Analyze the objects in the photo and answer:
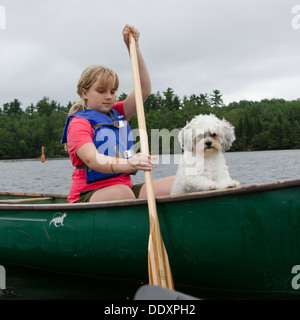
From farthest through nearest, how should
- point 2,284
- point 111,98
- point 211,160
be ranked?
point 2,284 → point 111,98 → point 211,160

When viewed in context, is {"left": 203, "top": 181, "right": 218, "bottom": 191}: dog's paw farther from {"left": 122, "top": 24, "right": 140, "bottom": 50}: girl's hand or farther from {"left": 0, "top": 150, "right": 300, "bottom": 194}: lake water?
{"left": 122, "top": 24, "right": 140, "bottom": 50}: girl's hand

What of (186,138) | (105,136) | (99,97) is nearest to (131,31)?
(99,97)

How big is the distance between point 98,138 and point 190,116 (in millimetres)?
55392

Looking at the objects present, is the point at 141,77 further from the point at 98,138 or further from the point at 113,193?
the point at 113,193

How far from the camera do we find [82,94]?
3.57m

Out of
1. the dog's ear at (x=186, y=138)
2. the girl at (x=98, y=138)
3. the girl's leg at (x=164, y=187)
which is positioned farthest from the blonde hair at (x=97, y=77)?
the girl's leg at (x=164, y=187)

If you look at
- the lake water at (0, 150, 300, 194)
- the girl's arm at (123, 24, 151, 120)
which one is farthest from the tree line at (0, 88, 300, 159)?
the girl's arm at (123, 24, 151, 120)

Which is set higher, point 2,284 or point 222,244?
point 222,244

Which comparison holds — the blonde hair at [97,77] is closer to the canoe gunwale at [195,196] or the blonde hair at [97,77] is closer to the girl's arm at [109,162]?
the girl's arm at [109,162]

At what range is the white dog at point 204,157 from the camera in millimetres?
3162

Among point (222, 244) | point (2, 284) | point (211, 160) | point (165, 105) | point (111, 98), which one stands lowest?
point (2, 284)
